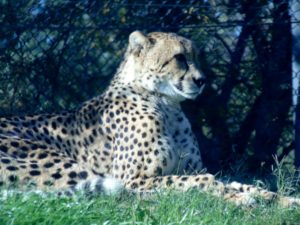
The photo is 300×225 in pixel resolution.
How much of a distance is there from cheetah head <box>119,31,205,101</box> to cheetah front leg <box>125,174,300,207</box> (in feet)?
2.31

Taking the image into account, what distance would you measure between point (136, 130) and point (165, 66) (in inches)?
19.5

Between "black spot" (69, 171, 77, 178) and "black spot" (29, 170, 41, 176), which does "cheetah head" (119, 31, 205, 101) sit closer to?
"black spot" (69, 171, 77, 178)

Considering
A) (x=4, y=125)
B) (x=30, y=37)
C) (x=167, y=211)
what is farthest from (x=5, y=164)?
(x=30, y=37)

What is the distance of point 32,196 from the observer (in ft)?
12.4

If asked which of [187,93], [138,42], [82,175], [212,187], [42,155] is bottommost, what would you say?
[212,187]

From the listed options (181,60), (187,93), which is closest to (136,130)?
(187,93)

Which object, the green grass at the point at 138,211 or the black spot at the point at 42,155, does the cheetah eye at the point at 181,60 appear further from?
the green grass at the point at 138,211

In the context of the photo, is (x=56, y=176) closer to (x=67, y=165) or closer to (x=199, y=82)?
(x=67, y=165)

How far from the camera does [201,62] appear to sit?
21.1 ft

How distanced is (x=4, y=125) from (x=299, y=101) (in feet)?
6.54

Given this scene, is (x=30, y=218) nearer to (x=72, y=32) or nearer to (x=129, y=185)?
(x=129, y=185)

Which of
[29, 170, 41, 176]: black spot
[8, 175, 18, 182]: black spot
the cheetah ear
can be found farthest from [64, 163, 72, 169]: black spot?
the cheetah ear

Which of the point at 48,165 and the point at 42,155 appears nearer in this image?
the point at 48,165

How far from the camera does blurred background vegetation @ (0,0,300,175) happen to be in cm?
634
